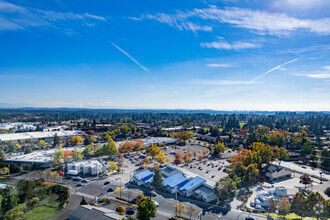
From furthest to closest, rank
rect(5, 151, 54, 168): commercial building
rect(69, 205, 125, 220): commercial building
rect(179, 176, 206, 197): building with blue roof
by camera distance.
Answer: rect(5, 151, 54, 168): commercial building → rect(179, 176, 206, 197): building with blue roof → rect(69, 205, 125, 220): commercial building

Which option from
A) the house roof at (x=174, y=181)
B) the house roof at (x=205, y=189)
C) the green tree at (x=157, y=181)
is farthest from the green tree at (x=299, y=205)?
the green tree at (x=157, y=181)

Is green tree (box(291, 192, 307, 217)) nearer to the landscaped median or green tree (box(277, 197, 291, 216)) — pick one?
green tree (box(277, 197, 291, 216))

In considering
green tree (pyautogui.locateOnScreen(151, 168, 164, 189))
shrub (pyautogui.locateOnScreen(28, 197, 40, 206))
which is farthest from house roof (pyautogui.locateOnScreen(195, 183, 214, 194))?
shrub (pyautogui.locateOnScreen(28, 197, 40, 206))

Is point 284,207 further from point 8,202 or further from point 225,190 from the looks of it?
point 8,202

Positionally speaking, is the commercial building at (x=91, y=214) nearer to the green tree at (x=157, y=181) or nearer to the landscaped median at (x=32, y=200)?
the landscaped median at (x=32, y=200)

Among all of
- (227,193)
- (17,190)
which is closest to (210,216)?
(227,193)

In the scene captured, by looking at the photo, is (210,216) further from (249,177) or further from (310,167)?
(310,167)

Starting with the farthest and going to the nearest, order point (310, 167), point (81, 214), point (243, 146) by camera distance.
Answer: point (243, 146), point (310, 167), point (81, 214)
